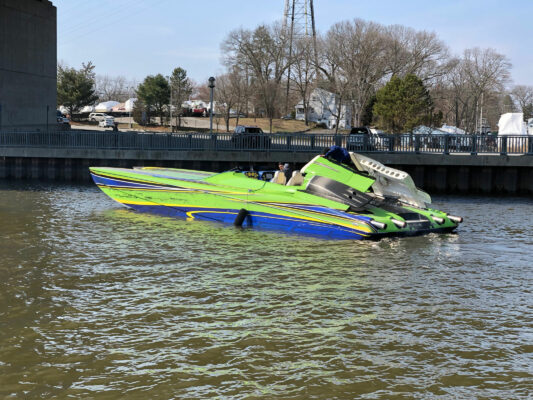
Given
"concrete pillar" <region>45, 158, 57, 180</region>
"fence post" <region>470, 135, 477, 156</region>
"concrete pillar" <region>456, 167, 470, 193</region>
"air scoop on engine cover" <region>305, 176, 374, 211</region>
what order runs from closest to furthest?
"air scoop on engine cover" <region>305, 176, 374, 211</region> → "fence post" <region>470, 135, 477, 156</region> → "concrete pillar" <region>456, 167, 470, 193</region> → "concrete pillar" <region>45, 158, 57, 180</region>

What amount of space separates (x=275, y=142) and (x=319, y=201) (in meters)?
15.3

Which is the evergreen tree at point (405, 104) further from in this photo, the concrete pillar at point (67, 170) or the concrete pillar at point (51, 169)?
the concrete pillar at point (51, 169)

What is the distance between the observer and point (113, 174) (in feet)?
71.1

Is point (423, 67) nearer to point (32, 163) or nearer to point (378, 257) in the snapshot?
point (32, 163)

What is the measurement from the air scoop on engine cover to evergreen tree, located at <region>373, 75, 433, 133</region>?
45.0m

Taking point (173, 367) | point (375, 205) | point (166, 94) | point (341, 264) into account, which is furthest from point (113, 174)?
point (166, 94)

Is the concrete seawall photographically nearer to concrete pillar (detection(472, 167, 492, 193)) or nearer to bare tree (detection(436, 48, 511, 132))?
concrete pillar (detection(472, 167, 492, 193))

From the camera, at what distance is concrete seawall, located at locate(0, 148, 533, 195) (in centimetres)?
3036

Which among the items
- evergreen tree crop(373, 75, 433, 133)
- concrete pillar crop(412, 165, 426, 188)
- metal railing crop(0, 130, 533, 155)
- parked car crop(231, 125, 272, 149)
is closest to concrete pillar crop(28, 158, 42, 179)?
metal railing crop(0, 130, 533, 155)

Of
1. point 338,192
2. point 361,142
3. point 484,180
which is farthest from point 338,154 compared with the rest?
point 484,180

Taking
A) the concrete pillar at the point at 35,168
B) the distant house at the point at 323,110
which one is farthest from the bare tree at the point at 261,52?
the concrete pillar at the point at 35,168

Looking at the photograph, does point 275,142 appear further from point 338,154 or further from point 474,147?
point 338,154

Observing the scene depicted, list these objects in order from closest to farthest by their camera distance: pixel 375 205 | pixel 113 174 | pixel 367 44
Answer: pixel 375 205
pixel 113 174
pixel 367 44

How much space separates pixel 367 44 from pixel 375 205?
6296 cm
